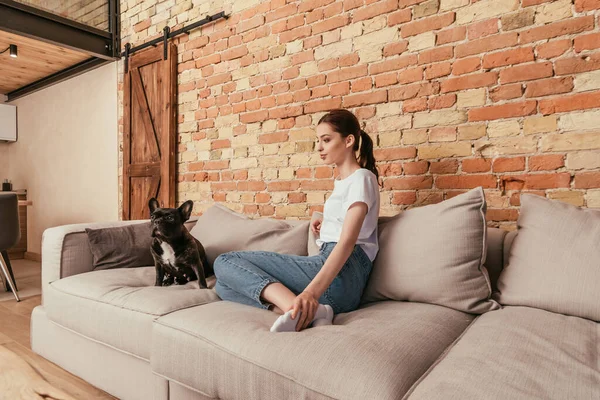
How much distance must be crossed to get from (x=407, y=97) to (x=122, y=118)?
3.05 m

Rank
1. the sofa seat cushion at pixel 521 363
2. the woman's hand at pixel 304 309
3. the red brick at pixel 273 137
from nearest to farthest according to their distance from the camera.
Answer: the sofa seat cushion at pixel 521 363 < the woman's hand at pixel 304 309 < the red brick at pixel 273 137

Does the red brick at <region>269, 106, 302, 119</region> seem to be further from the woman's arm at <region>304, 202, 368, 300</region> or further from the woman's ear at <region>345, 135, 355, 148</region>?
the woman's arm at <region>304, 202, 368, 300</region>

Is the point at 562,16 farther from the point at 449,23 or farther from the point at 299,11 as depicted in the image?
the point at 299,11

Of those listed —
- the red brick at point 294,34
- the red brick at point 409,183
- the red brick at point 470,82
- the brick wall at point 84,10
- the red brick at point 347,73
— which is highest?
the brick wall at point 84,10

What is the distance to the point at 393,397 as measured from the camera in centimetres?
91

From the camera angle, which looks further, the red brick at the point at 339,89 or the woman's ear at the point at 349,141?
the red brick at the point at 339,89

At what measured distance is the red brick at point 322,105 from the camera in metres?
2.55

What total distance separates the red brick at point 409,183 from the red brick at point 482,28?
29.8 inches

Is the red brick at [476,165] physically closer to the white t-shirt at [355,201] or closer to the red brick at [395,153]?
the red brick at [395,153]

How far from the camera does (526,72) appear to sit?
1.92 meters

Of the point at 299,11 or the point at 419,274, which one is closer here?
the point at 419,274

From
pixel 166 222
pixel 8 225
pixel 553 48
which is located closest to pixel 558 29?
pixel 553 48

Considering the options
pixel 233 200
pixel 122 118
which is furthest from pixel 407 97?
pixel 122 118

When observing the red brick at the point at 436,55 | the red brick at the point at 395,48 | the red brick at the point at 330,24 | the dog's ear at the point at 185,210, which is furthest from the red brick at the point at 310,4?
the dog's ear at the point at 185,210
